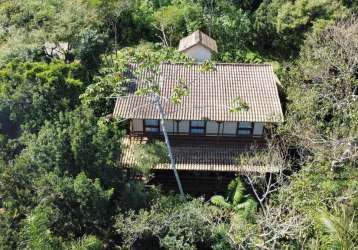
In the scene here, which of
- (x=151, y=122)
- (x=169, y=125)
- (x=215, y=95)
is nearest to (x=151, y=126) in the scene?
(x=151, y=122)

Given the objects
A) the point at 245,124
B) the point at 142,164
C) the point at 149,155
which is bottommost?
the point at 142,164

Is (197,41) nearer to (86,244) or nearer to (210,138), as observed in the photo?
(210,138)

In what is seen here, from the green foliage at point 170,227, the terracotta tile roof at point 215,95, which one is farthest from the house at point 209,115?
A: the green foliage at point 170,227

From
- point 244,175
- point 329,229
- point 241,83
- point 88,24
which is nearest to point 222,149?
point 244,175

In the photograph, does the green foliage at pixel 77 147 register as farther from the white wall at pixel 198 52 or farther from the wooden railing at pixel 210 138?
the white wall at pixel 198 52

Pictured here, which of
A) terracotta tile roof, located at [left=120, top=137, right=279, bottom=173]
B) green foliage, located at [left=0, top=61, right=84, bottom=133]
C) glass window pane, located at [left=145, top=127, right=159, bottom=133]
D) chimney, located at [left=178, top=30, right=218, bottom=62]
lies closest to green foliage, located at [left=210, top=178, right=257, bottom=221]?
terracotta tile roof, located at [left=120, top=137, right=279, bottom=173]

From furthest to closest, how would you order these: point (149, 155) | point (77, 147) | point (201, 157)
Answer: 1. point (201, 157)
2. point (149, 155)
3. point (77, 147)

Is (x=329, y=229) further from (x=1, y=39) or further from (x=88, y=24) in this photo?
(x=1, y=39)
